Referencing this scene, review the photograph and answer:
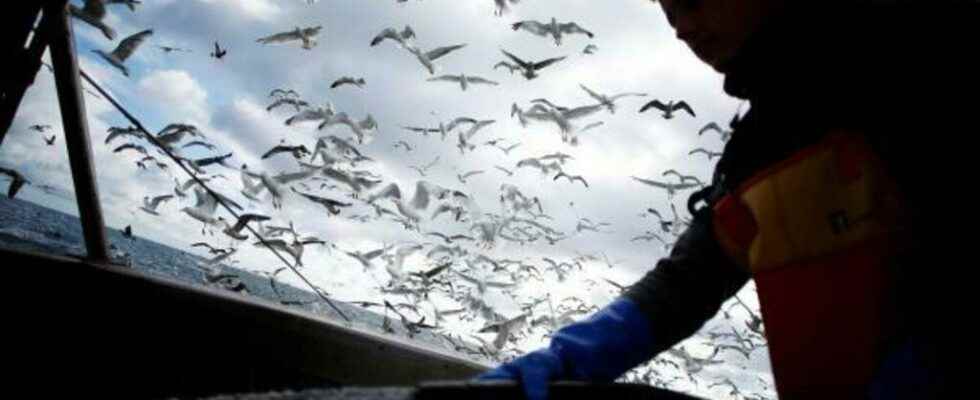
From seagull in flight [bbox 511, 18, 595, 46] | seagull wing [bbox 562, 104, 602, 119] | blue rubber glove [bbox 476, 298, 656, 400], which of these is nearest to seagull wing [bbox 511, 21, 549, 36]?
A: seagull in flight [bbox 511, 18, 595, 46]

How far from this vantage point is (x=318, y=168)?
40.3ft

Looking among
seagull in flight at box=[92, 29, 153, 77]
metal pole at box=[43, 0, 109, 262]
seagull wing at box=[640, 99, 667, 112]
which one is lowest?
metal pole at box=[43, 0, 109, 262]

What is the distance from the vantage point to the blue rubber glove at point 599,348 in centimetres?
192

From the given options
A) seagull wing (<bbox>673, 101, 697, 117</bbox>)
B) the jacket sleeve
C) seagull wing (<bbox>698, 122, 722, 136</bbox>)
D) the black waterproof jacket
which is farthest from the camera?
seagull wing (<bbox>698, 122, 722, 136</bbox>)

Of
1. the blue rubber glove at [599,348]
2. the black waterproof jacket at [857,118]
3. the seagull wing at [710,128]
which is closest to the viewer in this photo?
the black waterproof jacket at [857,118]

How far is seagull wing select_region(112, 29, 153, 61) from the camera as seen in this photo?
35.3 ft

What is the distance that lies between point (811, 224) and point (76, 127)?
3412 millimetres

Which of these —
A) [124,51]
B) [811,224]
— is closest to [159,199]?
[124,51]

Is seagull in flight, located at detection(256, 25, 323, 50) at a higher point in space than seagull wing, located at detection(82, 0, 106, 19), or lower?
higher

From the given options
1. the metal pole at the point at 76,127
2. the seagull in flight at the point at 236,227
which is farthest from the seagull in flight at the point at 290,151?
the metal pole at the point at 76,127

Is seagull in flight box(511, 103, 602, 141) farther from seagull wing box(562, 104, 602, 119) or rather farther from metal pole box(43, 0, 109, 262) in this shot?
metal pole box(43, 0, 109, 262)

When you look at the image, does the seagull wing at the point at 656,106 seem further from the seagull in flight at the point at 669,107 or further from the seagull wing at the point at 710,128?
the seagull wing at the point at 710,128

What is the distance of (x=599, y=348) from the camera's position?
2008 mm

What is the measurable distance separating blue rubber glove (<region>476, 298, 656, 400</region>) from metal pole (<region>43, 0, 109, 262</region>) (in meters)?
2.34
